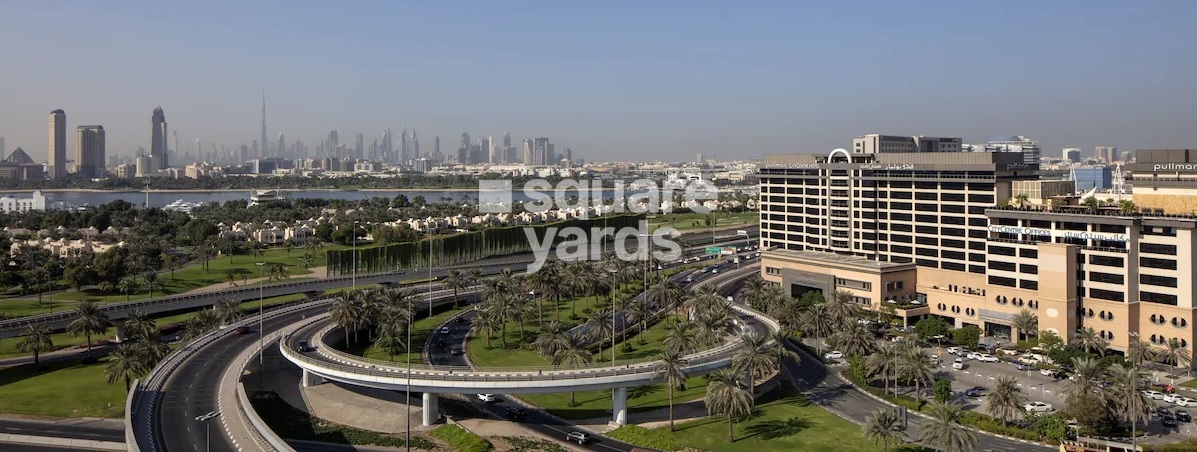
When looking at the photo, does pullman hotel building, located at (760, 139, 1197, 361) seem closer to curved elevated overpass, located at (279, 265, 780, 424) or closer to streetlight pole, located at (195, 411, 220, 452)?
curved elevated overpass, located at (279, 265, 780, 424)

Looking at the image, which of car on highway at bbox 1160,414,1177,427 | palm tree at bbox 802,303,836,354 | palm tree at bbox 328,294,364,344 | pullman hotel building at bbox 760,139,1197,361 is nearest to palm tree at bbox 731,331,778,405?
palm tree at bbox 802,303,836,354

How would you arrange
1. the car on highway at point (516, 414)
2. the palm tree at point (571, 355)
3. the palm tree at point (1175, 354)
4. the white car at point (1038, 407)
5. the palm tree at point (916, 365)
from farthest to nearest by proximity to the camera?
the palm tree at point (1175, 354) < the palm tree at point (571, 355) < the palm tree at point (916, 365) < the white car at point (1038, 407) < the car on highway at point (516, 414)

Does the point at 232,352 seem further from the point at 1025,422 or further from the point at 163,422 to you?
the point at 1025,422

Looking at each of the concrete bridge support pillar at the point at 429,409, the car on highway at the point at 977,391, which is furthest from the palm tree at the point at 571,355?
the car on highway at the point at 977,391

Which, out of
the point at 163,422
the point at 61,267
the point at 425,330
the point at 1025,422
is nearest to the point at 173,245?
the point at 61,267

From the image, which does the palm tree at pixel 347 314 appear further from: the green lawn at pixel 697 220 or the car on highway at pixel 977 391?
the green lawn at pixel 697 220
